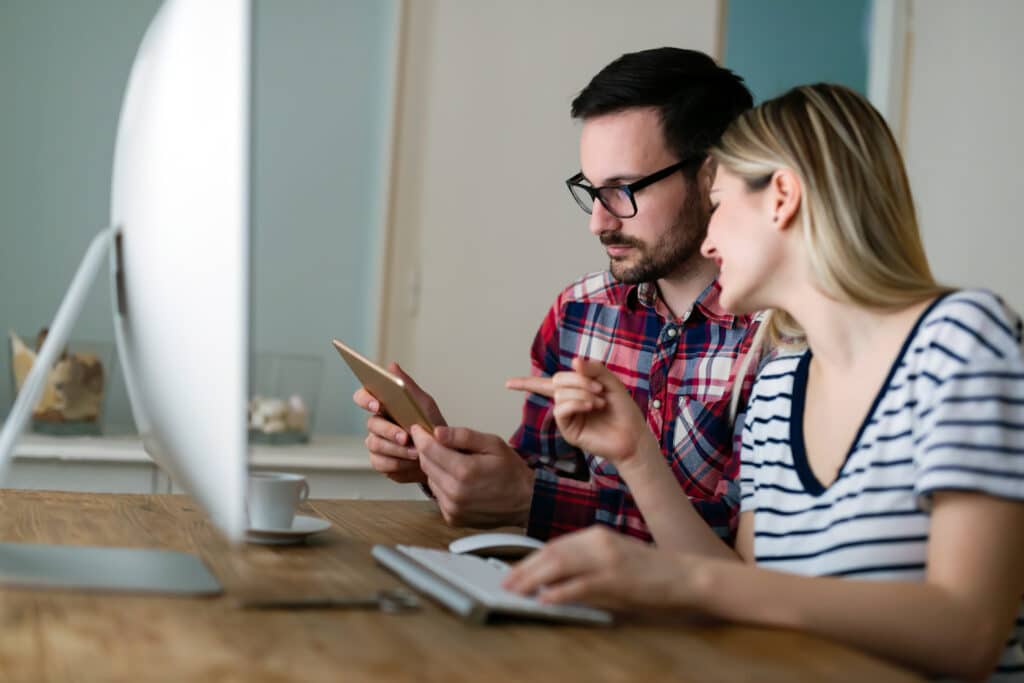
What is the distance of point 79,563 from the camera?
104 cm

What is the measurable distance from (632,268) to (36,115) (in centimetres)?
180

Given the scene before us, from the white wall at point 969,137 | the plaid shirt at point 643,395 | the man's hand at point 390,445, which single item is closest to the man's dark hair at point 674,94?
the plaid shirt at point 643,395

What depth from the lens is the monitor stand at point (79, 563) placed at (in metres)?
0.94

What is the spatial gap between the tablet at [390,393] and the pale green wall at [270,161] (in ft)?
4.45

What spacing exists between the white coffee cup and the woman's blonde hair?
65 centimetres

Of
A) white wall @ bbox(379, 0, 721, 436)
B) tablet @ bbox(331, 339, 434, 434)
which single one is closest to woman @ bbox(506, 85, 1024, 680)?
tablet @ bbox(331, 339, 434, 434)

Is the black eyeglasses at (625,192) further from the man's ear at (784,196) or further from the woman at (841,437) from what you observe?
the man's ear at (784,196)

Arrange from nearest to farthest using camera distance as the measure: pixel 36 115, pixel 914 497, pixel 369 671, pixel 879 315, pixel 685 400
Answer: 1. pixel 369 671
2. pixel 914 497
3. pixel 879 315
4. pixel 685 400
5. pixel 36 115

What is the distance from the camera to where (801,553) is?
46.6 inches

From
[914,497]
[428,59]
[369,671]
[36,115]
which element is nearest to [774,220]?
[914,497]

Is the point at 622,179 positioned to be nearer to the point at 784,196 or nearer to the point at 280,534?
the point at 784,196

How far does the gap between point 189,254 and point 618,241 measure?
1133 mm

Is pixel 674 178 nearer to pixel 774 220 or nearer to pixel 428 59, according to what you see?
pixel 774 220

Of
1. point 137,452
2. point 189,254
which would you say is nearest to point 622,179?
point 189,254
